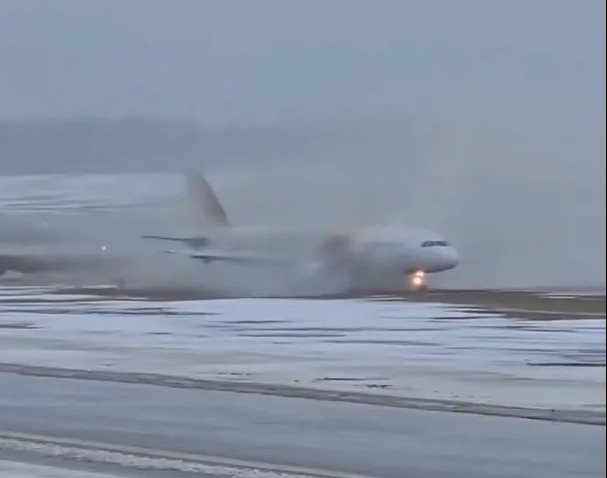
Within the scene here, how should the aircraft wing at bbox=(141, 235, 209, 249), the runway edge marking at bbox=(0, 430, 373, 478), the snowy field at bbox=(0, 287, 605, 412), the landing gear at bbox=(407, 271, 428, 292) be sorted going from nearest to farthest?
1. the snowy field at bbox=(0, 287, 605, 412)
2. the landing gear at bbox=(407, 271, 428, 292)
3. the aircraft wing at bbox=(141, 235, 209, 249)
4. the runway edge marking at bbox=(0, 430, 373, 478)

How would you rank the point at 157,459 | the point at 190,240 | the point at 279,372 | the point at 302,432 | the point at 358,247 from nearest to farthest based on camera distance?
the point at 358,247
the point at 279,372
the point at 190,240
the point at 302,432
the point at 157,459

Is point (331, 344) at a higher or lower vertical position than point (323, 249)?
lower

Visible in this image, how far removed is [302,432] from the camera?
4258mm

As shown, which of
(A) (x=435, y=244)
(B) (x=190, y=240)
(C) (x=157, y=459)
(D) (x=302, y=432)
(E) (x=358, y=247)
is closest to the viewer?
(A) (x=435, y=244)

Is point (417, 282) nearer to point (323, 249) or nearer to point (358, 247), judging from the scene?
point (358, 247)

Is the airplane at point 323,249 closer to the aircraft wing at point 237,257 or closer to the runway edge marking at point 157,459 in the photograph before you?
the aircraft wing at point 237,257

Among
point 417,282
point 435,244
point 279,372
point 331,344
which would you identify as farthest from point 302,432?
point 435,244

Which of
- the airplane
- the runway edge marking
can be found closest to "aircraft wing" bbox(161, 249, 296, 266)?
the airplane

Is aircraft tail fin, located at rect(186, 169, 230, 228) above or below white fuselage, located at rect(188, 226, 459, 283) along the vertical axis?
above

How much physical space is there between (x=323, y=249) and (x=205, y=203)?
39cm

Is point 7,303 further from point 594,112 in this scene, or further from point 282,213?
point 594,112

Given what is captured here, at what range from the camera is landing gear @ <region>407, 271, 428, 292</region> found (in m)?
3.37

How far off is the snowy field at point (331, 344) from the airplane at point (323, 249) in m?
0.09

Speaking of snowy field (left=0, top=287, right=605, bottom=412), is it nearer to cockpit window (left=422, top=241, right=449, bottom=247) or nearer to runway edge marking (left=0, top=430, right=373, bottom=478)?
cockpit window (left=422, top=241, right=449, bottom=247)
